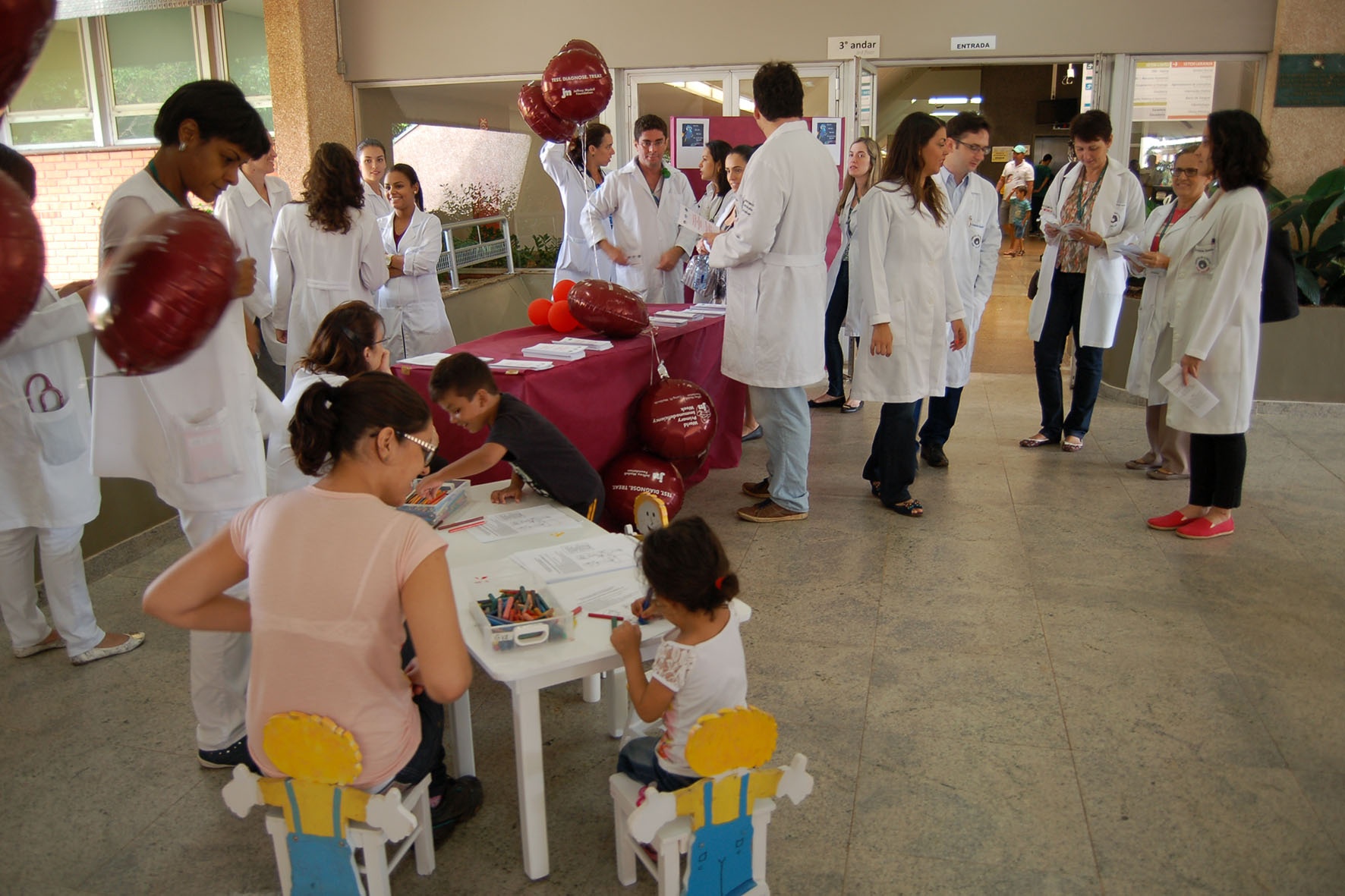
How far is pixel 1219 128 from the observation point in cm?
342

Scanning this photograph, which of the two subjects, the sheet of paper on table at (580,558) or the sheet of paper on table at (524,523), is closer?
the sheet of paper on table at (580,558)

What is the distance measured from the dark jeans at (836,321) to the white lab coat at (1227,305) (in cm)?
202

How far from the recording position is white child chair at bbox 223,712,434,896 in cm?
155

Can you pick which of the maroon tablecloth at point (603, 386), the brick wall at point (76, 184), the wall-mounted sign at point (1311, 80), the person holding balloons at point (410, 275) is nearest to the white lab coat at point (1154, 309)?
the maroon tablecloth at point (603, 386)

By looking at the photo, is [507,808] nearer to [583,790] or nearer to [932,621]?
[583,790]

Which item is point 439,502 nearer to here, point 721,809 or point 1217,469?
point 721,809

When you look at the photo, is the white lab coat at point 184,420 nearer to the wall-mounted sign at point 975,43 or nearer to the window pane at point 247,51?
the wall-mounted sign at point 975,43

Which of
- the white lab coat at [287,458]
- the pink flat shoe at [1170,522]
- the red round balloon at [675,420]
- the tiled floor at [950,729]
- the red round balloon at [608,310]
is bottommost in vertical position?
the tiled floor at [950,729]

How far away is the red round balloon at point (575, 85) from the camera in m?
4.92

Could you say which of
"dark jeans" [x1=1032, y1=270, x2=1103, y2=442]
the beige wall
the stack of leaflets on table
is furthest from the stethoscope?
the beige wall

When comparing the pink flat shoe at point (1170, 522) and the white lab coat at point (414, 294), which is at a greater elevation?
the white lab coat at point (414, 294)

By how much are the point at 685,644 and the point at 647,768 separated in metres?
0.29

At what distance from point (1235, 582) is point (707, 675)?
2.47 meters

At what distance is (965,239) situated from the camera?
464 centimetres
